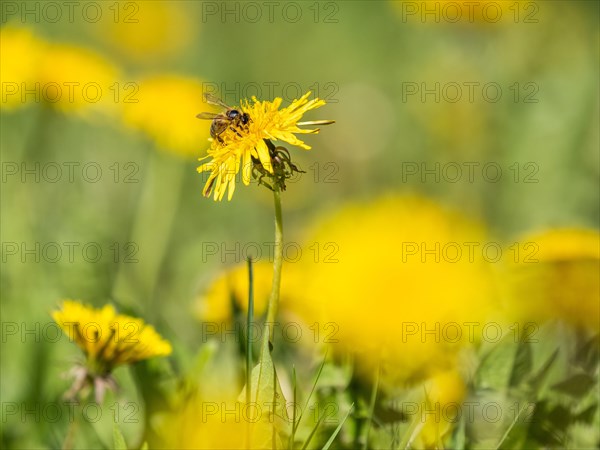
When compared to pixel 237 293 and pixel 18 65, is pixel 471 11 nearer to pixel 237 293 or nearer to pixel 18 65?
pixel 18 65

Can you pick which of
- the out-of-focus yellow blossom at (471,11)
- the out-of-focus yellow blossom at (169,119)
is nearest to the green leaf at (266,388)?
the out-of-focus yellow blossom at (169,119)

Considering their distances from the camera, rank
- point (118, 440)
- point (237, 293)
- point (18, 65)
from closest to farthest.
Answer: point (118, 440)
point (237, 293)
point (18, 65)

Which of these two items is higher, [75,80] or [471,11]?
[471,11]

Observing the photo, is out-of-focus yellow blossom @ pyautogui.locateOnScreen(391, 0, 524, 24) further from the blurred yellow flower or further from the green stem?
the green stem

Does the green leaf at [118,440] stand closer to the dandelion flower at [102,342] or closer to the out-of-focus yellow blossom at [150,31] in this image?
the dandelion flower at [102,342]

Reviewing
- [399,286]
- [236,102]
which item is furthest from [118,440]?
[236,102]

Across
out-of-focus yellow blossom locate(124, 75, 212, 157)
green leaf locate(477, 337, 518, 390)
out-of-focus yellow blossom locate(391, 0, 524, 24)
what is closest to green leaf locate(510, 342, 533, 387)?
green leaf locate(477, 337, 518, 390)
